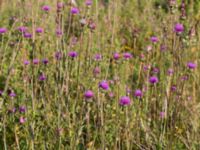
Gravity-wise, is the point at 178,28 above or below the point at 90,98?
above

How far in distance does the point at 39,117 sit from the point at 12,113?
0.44ft

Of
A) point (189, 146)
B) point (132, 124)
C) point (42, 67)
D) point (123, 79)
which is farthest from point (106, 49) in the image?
point (189, 146)

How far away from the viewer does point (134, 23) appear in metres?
3.93

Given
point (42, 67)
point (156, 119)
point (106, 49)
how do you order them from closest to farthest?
point (156, 119) → point (42, 67) → point (106, 49)

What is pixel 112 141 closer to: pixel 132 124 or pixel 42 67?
pixel 132 124

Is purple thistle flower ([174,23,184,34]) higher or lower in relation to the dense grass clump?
higher

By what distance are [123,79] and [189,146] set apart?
31.5 inches

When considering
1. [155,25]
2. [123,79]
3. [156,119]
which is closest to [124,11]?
[155,25]

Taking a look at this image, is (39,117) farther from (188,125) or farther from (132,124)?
(188,125)

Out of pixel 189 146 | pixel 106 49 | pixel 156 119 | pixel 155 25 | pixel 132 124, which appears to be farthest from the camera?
pixel 155 25

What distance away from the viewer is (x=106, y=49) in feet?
9.77

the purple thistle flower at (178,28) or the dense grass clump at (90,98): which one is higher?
the purple thistle flower at (178,28)

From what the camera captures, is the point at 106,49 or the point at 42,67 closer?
the point at 42,67

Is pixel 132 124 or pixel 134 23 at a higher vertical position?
pixel 134 23
